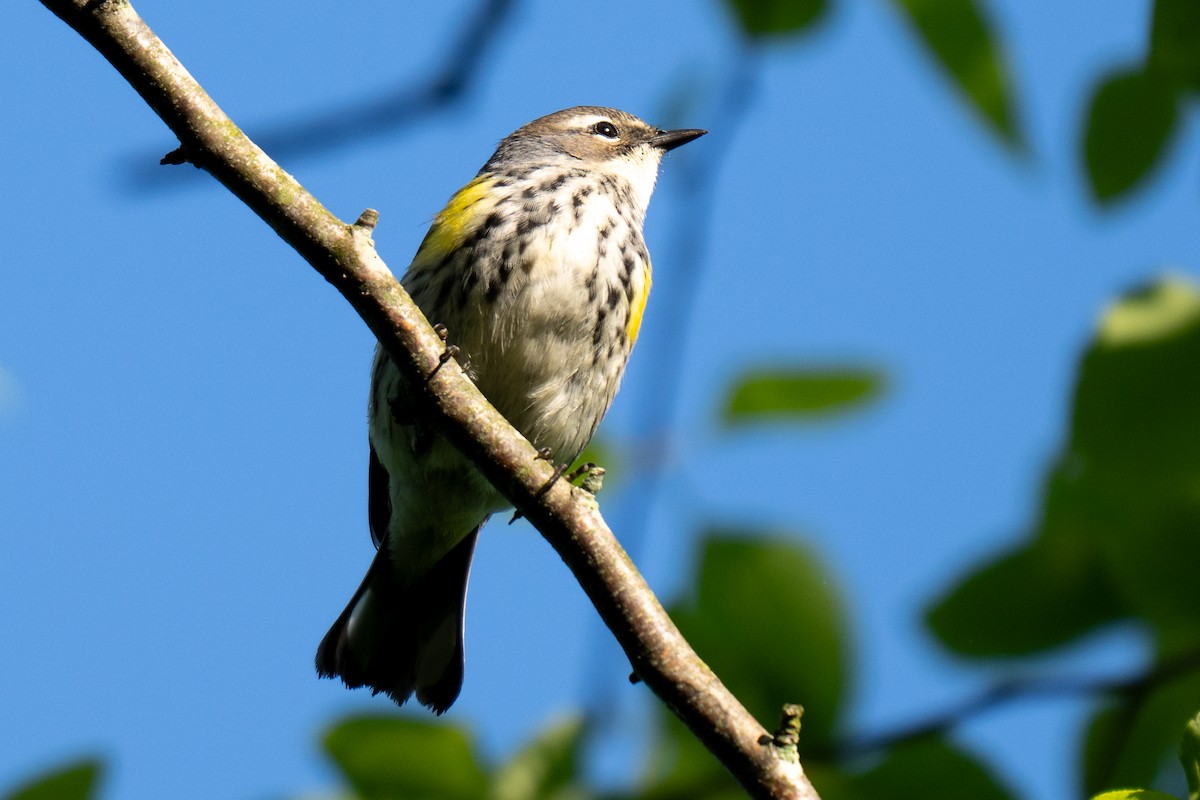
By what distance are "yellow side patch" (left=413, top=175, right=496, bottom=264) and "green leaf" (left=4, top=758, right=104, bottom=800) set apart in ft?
10.3

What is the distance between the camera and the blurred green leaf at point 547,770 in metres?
2.32

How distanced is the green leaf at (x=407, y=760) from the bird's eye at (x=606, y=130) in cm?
517

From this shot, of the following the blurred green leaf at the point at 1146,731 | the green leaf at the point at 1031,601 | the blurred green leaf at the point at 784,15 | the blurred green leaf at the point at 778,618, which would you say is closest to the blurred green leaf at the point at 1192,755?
the blurred green leaf at the point at 1146,731

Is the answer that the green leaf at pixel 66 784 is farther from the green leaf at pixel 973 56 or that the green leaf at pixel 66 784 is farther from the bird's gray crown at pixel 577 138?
the bird's gray crown at pixel 577 138

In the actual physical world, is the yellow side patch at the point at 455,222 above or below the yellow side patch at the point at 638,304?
above

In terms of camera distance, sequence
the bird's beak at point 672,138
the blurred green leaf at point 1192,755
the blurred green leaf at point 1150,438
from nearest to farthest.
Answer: the blurred green leaf at point 1192,755 → the blurred green leaf at point 1150,438 → the bird's beak at point 672,138

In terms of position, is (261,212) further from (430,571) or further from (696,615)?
(430,571)

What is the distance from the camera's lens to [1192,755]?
154 cm

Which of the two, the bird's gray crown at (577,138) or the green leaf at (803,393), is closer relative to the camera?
the green leaf at (803,393)

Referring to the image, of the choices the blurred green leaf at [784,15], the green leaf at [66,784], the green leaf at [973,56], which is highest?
the blurred green leaf at [784,15]

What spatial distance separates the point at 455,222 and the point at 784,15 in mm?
2891

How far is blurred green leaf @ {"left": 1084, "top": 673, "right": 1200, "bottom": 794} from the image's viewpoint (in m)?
1.80

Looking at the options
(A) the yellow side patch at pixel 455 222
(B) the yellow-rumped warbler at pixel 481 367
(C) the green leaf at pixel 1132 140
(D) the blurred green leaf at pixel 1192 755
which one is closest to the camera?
(D) the blurred green leaf at pixel 1192 755

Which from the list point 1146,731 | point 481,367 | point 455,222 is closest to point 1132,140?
point 1146,731
